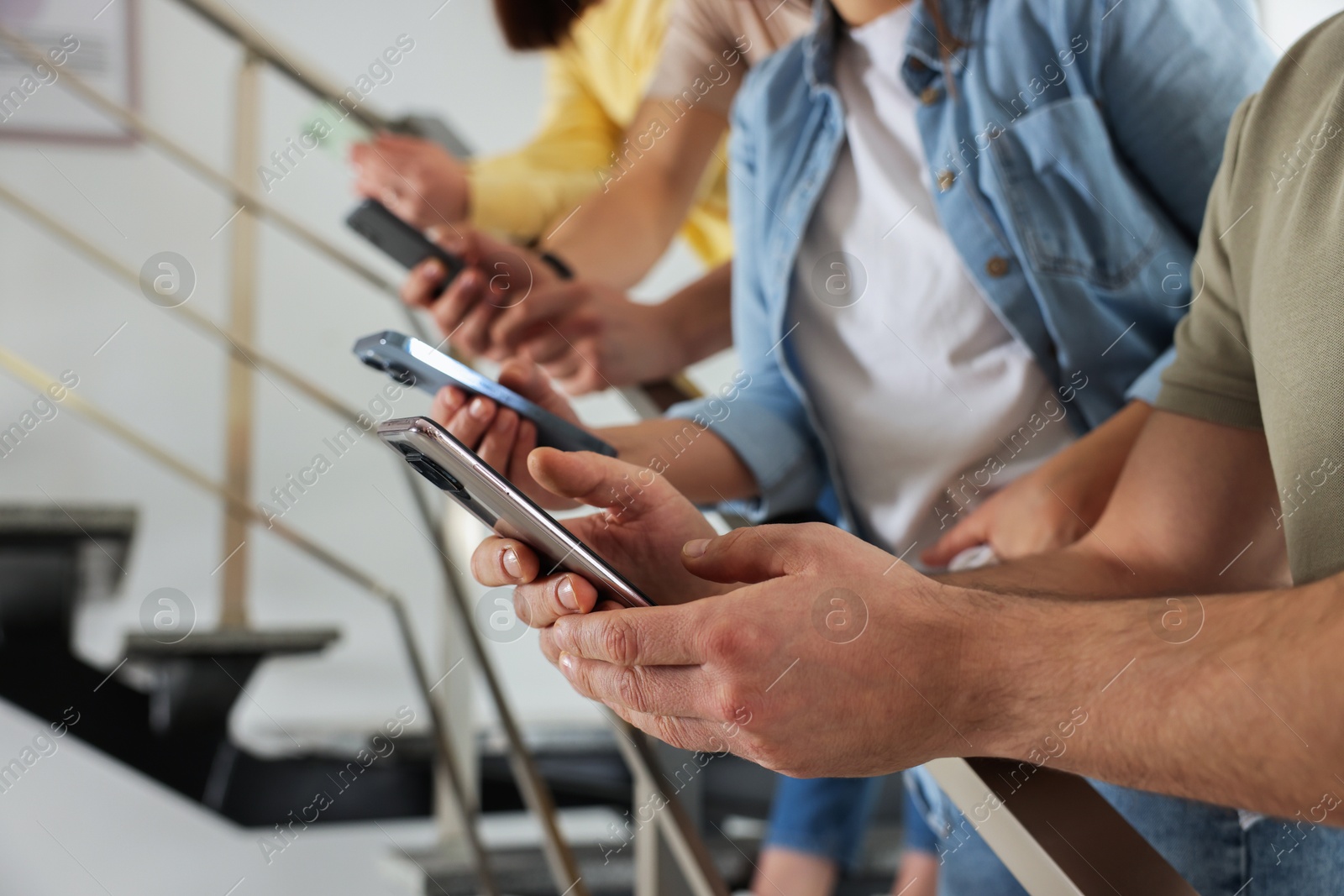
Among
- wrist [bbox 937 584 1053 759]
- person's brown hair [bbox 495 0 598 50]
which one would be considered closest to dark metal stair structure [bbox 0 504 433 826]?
person's brown hair [bbox 495 0 598 50]

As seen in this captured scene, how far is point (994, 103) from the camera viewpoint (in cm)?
71

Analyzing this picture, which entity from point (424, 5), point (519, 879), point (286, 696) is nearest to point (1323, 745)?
point (519, 879)

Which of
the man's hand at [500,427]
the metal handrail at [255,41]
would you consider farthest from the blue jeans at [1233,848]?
the metal handrail at [255,41]

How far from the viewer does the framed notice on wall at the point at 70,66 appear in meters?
2.21

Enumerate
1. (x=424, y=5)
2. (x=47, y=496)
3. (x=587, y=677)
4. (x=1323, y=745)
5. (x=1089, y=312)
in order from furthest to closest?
(x=424, y=5)
(x=47, y=496)
(x=1089, y=312)
(x=587, y=677)
(x=1323, y=745)

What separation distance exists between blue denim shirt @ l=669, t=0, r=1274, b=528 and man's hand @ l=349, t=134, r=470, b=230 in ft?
1.38

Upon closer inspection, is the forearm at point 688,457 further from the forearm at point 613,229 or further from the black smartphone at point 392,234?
the forearm at point 613,229

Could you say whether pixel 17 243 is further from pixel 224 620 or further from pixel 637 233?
pixel 637 233

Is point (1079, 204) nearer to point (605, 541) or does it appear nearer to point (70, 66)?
point (605, 541)

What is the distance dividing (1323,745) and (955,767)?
0.14m

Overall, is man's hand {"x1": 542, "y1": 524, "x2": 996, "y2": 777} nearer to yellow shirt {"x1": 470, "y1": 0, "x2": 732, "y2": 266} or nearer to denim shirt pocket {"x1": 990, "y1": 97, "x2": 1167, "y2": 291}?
denim shirt pocket {"x1": 990, "y1": 97, "x2": 1167, "y2": 291}

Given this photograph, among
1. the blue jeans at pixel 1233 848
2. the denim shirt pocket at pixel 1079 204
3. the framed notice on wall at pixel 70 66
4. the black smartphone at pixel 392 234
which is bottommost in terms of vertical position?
the blue jeans at pixel 1233 848

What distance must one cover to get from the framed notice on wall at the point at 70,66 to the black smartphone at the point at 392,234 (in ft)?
5.75

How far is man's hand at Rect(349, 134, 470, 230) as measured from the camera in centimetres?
103
